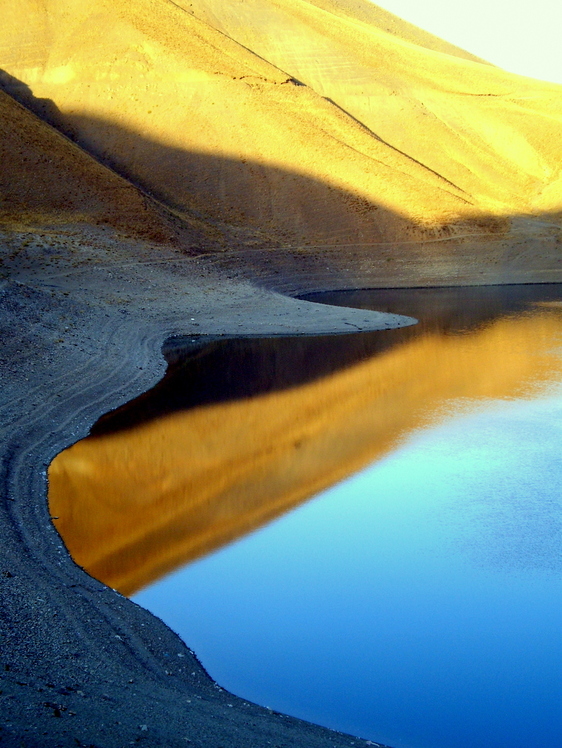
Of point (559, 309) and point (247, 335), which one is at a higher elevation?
point (559, 309)

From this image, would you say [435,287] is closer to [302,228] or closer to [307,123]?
[302,228]

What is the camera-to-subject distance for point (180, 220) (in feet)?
141

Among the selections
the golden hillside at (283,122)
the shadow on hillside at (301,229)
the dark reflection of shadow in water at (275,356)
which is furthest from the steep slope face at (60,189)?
the dark reflection of shadow in water at (275,356)

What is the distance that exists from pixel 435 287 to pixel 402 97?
84.2 ft

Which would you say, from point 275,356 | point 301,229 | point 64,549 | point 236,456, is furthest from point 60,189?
point 64,549

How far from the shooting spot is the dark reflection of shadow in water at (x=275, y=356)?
63.9 ft

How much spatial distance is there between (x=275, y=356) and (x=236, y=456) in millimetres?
9855

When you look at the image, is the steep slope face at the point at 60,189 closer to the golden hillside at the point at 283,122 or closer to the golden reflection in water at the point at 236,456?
the golden hillside at the point at 283,122

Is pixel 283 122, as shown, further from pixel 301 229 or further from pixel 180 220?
pixel 180 220

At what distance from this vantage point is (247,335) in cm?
2773

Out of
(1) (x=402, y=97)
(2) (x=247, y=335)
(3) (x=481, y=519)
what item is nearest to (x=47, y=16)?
(1) (x=402, y=97)

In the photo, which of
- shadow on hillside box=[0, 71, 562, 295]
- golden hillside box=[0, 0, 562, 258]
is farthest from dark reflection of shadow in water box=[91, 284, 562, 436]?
golden hillside box=[0, 0, 562, 258]

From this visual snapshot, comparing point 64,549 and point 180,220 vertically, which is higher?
point 180,220

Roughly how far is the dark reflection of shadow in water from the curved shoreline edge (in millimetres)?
670
